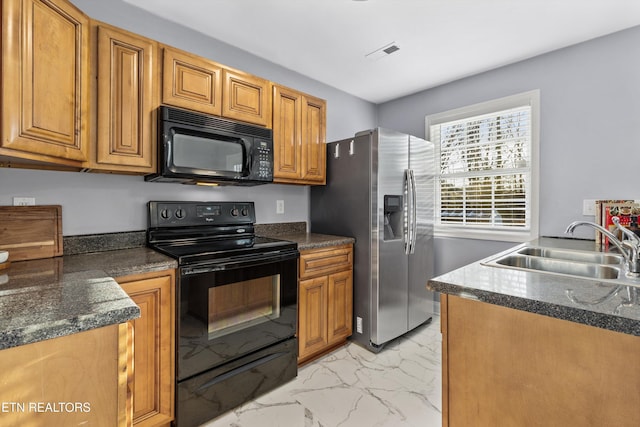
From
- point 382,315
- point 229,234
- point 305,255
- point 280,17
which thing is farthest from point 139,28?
point 382,315

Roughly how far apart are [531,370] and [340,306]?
5.10ft

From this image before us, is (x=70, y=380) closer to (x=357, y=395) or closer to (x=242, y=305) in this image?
(x=242, y=305)

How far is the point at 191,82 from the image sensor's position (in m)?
1.86

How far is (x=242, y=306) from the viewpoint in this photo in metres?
1.75

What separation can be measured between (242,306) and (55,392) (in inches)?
39.0

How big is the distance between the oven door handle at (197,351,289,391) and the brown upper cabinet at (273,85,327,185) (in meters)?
1.24

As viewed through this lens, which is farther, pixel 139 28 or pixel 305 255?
pixel 305 255

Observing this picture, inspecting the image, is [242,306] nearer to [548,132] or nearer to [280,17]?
[280,17]

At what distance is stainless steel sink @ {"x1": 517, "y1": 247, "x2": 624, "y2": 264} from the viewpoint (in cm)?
169

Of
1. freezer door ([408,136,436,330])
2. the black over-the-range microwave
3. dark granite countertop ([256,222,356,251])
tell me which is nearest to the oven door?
dark granite countertop ([256,222,356,251])

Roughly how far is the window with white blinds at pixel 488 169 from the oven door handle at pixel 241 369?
2.08m

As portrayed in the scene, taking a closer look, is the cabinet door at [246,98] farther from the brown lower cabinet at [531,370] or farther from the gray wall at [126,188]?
the brown lower cabinet at [531,370]

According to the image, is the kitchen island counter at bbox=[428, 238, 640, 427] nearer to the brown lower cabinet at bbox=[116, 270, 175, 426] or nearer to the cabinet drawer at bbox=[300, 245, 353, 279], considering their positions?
the cabinet drawer at bbox=[300, 245, 353, 279]

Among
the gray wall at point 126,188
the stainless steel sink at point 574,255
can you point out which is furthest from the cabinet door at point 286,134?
the stainless steel sink at point 574,255
